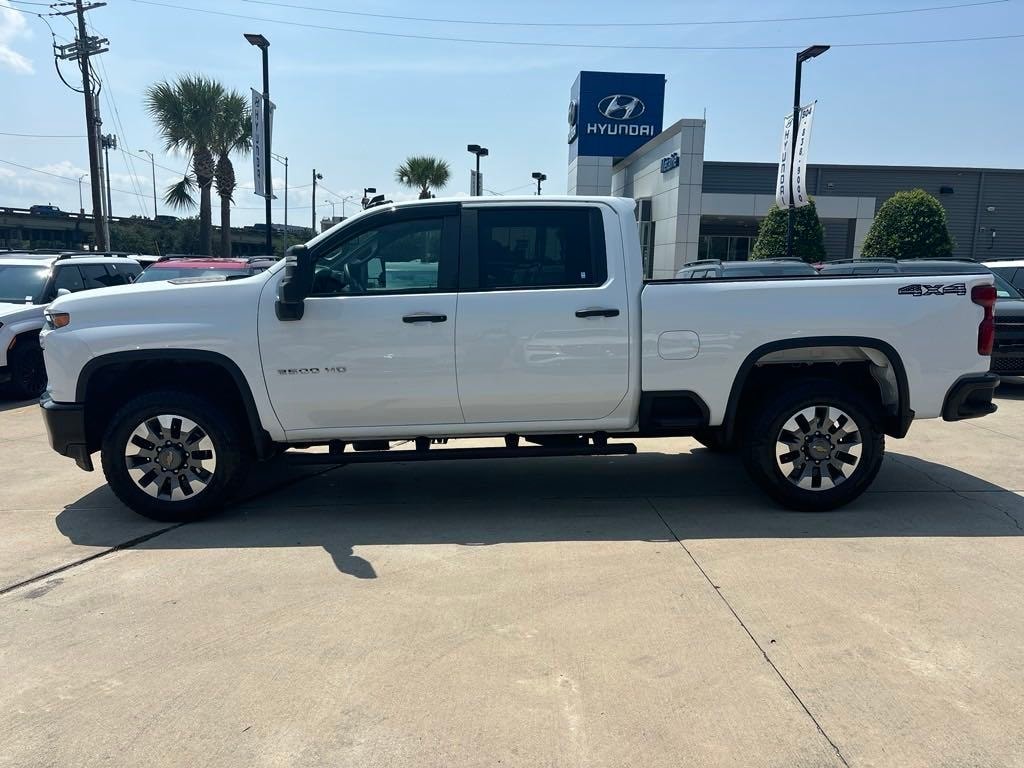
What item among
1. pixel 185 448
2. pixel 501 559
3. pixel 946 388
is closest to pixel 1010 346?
pixel 946 388

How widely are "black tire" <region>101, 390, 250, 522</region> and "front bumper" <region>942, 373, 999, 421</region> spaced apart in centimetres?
491

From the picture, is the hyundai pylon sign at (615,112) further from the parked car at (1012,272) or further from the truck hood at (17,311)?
the truck hood at (17,311)

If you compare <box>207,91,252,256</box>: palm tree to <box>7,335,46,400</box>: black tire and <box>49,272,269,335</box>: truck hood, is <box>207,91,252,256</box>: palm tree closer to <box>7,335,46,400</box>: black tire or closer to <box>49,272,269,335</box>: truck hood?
<box>7,335,46,400</box>: black tire

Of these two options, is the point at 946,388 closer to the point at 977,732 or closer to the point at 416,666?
the point at 977,732

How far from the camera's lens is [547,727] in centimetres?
286

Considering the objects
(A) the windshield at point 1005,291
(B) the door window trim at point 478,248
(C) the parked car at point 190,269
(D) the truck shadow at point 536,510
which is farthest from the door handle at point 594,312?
(A) the windshield at point 1005,291

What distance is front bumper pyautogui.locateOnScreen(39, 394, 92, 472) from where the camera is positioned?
4.96 m

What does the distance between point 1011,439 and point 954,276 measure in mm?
3688

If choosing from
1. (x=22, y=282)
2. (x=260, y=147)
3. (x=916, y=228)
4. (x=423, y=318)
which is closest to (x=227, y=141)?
(x=260, y=147)

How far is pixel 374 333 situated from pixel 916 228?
68.4 ft

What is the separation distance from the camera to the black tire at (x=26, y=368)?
9.88 m

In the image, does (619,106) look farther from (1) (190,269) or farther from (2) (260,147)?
(1) (190,269)

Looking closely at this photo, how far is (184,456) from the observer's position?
5062 mm

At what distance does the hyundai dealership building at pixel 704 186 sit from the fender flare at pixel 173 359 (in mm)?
20980
